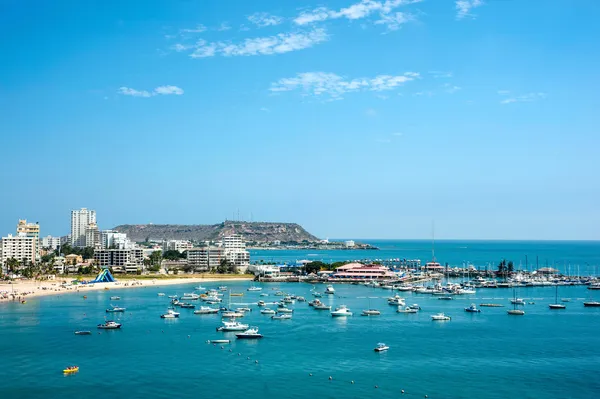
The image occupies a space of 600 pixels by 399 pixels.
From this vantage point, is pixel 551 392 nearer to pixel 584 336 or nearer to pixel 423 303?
pixel 584 336

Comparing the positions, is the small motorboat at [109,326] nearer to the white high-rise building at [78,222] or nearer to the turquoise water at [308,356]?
the turquoise water at [308,356]

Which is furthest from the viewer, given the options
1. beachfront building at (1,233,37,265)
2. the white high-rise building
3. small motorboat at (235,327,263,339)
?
the white high-rise building

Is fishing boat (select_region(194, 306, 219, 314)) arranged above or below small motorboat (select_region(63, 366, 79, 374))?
above

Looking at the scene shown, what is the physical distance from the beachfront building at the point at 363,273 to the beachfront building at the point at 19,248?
5536 cm

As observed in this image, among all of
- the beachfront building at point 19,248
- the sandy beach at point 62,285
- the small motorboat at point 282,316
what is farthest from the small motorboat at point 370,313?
the beachfront building at point 19,248

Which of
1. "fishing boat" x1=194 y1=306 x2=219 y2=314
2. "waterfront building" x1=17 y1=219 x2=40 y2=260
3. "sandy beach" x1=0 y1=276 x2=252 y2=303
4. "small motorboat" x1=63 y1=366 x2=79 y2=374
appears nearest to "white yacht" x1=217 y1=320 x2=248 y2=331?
"fishing boat" x1=194 y1=306 x2=219 y2=314

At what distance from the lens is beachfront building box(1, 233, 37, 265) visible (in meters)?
104

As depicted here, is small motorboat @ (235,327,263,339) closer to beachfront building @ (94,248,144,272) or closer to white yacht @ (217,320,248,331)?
white yacht @ (217,320,248,331)

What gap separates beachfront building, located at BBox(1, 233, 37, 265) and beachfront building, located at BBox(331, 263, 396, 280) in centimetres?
5536

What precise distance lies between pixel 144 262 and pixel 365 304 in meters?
61.7

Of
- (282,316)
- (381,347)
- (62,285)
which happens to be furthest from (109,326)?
(62,285)

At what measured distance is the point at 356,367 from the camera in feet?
105

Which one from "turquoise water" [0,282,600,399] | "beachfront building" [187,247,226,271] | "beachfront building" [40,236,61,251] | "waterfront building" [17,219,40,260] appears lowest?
"turquoise water" [0,282,600,399]

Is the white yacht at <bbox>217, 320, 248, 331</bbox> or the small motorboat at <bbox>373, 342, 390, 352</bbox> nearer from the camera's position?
the small motorboat at <bbox>373, 342, 390, 352</bbox>
